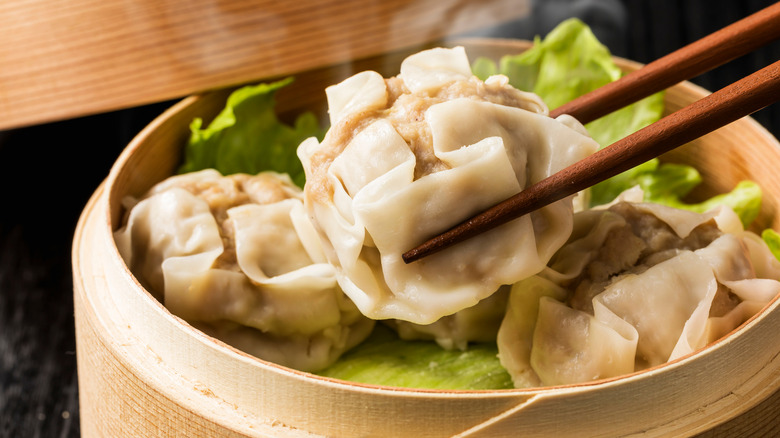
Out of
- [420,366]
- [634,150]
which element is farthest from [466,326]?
[634,150]

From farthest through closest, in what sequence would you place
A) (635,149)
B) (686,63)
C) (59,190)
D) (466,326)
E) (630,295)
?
(59,190), (466,326), (686,63), (630,295), (635,149)

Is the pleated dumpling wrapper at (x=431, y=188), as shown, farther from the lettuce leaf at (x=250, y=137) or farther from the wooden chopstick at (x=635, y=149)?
the lettuce leaf at (x=250, y=137)

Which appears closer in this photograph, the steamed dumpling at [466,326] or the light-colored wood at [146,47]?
the steamed dumpling at [466,326]

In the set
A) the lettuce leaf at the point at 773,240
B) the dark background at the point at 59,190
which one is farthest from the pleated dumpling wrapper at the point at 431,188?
the dark background at the point at 59,190

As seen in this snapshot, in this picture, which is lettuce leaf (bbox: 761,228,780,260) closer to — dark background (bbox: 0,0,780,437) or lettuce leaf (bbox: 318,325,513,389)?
lettuce leaf (bbox: 318,325,513,389)

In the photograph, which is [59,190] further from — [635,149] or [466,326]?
[635,149]
